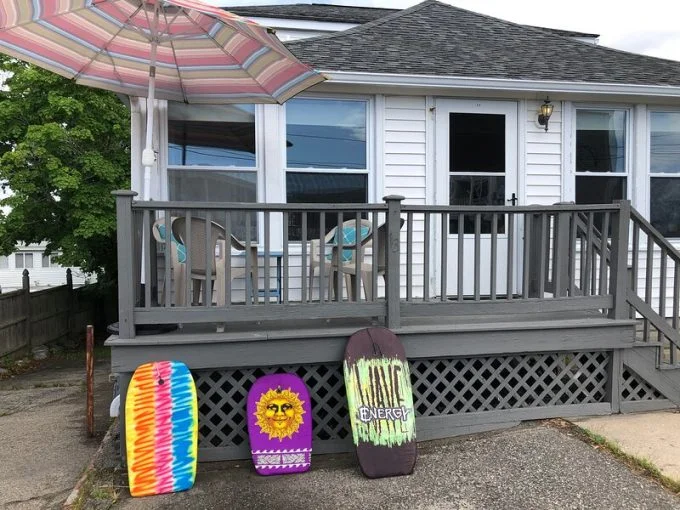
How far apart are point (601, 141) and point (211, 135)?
14.2 feet

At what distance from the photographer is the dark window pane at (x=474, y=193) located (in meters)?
5.79

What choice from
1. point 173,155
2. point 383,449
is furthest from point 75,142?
point 383,449

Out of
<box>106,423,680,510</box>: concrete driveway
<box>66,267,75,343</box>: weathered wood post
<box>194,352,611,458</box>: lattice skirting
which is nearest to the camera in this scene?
<box>106,423,680,510</box>: concrete driveway

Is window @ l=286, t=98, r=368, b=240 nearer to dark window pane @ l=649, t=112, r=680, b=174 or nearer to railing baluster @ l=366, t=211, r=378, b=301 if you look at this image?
→ railing baluster @ l=366, t=211, r=378, b=301

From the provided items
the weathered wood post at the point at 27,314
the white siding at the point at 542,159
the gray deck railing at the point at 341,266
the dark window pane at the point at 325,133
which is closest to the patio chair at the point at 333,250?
the gray deck railing at the point at 341,266

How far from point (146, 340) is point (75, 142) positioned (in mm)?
9449

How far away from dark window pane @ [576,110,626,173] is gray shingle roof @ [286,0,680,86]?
0.43 meters

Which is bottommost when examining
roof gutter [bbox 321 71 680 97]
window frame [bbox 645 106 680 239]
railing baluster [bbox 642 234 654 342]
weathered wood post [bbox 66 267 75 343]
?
weathered wood post [bbox 66 267 75 343]

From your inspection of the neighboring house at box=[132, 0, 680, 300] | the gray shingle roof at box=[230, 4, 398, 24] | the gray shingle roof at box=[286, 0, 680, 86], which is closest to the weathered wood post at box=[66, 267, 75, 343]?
the gray shingle roof at box=[230, 4, 398, 24]

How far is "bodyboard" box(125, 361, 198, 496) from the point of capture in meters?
3.20

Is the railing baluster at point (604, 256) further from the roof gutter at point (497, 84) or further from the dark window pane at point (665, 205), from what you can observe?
the dark window pane at point (665, 205)

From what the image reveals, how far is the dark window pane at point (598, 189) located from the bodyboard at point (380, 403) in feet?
11.6

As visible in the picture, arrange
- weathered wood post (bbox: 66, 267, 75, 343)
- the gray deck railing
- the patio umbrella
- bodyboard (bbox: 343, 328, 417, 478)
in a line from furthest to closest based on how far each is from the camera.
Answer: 1. weathered wood post (bbox: 66, 267, 75, 343)
2. the patio umbrella
3. the gray deck railing
4. bodyboard (bbox: 343, 328, 417, 478)

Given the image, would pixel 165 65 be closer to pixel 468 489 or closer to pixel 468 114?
pixel 468 114
